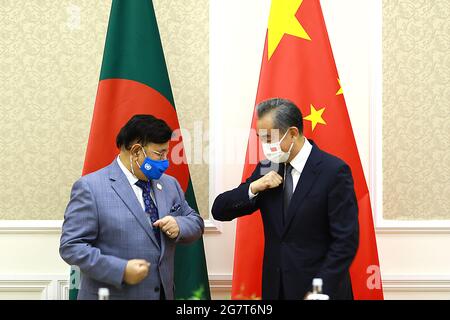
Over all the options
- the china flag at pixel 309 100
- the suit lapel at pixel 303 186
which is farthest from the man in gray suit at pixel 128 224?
the china flag at pixel 309 100

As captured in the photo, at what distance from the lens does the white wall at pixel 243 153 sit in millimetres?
3646

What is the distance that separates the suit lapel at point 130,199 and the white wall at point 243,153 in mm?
1182

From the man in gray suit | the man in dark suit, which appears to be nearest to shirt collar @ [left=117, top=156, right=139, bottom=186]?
the man in gray suit

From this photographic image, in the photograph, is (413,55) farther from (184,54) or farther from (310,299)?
(310,299)

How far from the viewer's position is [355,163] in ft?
10.7

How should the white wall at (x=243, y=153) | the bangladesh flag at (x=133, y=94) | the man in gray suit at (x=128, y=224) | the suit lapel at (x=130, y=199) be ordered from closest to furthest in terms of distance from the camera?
the man in gray suit at (x=128, y=224)
the suit lapel at (x=130, y=199)
the bangladesh flag at (x=133, y=94)
the white wall at (x=243, y=153)

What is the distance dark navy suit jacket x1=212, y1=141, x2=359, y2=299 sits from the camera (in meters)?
2.42

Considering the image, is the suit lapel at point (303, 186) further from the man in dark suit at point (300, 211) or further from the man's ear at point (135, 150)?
the man's ear at point (135, 150)

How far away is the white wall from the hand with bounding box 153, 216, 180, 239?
1143 mm

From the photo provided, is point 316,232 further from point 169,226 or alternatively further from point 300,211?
point 169,226

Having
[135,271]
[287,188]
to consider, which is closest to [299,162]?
[287,188]
